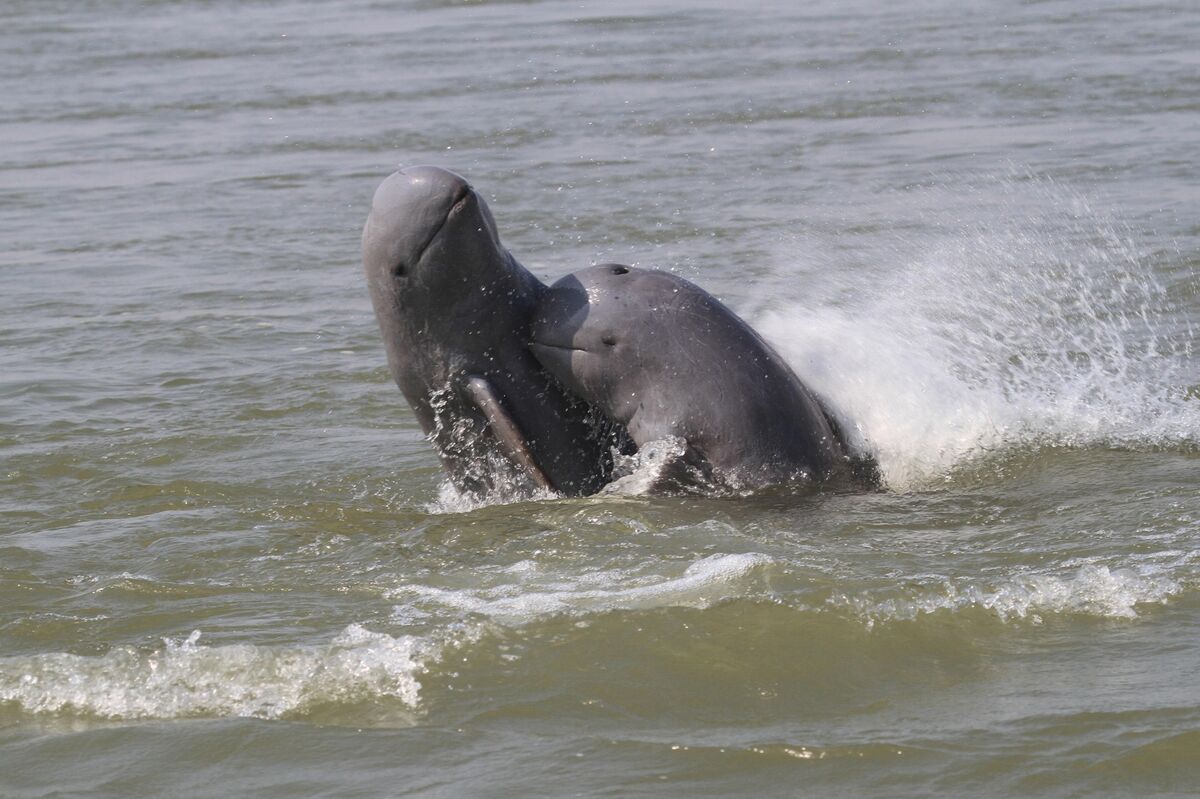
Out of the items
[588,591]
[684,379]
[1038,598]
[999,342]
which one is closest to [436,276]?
[684,379]

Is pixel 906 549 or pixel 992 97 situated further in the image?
pixel 992 97

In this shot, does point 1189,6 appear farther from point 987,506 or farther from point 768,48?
point 987,506

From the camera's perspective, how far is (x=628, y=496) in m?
8.61

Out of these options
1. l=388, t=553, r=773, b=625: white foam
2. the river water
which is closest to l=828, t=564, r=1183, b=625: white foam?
the river water

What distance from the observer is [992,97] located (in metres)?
21.2

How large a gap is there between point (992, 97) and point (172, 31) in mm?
13808

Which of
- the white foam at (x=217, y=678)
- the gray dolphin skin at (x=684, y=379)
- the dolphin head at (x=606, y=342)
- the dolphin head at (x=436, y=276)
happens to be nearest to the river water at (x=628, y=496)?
the white foam at (x=217, y=678)

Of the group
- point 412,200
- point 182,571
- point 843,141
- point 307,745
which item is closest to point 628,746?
point 307,745

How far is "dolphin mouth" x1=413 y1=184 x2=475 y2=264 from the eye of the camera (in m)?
8.48

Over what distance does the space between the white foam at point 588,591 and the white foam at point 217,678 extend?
47 centimetres

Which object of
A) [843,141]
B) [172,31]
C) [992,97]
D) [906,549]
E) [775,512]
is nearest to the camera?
[906,549]

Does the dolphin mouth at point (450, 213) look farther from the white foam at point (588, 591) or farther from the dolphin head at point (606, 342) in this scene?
the white foam at point (588, 591)

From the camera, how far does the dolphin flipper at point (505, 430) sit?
8.52 meters

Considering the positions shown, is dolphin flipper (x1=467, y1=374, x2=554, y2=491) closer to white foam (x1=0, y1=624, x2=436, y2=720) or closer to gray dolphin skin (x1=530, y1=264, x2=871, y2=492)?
gray dolphin skin (x1=530, y1=264, x2=871, y2=492)
